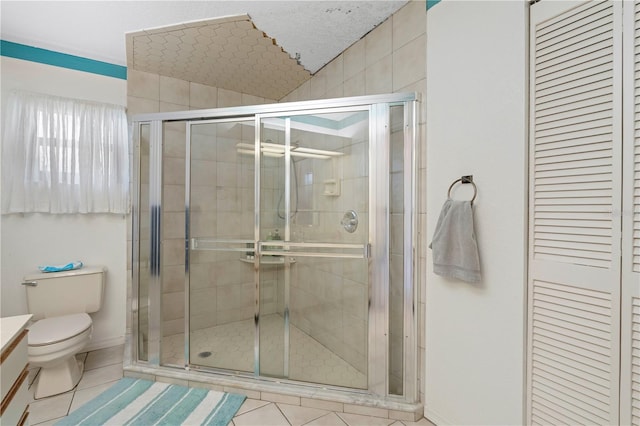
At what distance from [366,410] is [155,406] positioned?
1.23m

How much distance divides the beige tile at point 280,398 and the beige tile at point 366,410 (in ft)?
0.99

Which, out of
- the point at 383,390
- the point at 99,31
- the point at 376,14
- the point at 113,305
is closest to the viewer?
the point at 383,390

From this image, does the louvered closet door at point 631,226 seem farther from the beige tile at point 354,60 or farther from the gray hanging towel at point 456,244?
the beige tile at point 354,60

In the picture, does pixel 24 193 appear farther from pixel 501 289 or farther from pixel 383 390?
pixel 501 289

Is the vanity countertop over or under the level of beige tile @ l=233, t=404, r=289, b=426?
over

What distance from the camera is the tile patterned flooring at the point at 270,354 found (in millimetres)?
1867

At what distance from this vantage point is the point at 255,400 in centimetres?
179

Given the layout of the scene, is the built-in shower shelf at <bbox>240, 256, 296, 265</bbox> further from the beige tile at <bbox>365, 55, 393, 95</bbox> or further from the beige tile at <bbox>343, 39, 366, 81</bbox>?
the beige tile at <bbox>343, 39, 366, 81</bbox>

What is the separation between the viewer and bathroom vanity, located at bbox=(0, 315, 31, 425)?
0.92m

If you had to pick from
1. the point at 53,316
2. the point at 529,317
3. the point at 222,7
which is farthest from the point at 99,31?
the point at 529,317

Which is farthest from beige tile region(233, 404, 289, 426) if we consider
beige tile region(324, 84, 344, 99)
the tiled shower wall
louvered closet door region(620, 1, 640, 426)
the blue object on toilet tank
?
beige tile region(324, 84, 344, 99)

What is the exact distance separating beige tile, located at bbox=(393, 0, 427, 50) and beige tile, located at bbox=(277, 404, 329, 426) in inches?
87.1

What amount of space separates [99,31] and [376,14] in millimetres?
1895

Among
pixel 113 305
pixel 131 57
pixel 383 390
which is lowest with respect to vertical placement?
pixel 383 390
